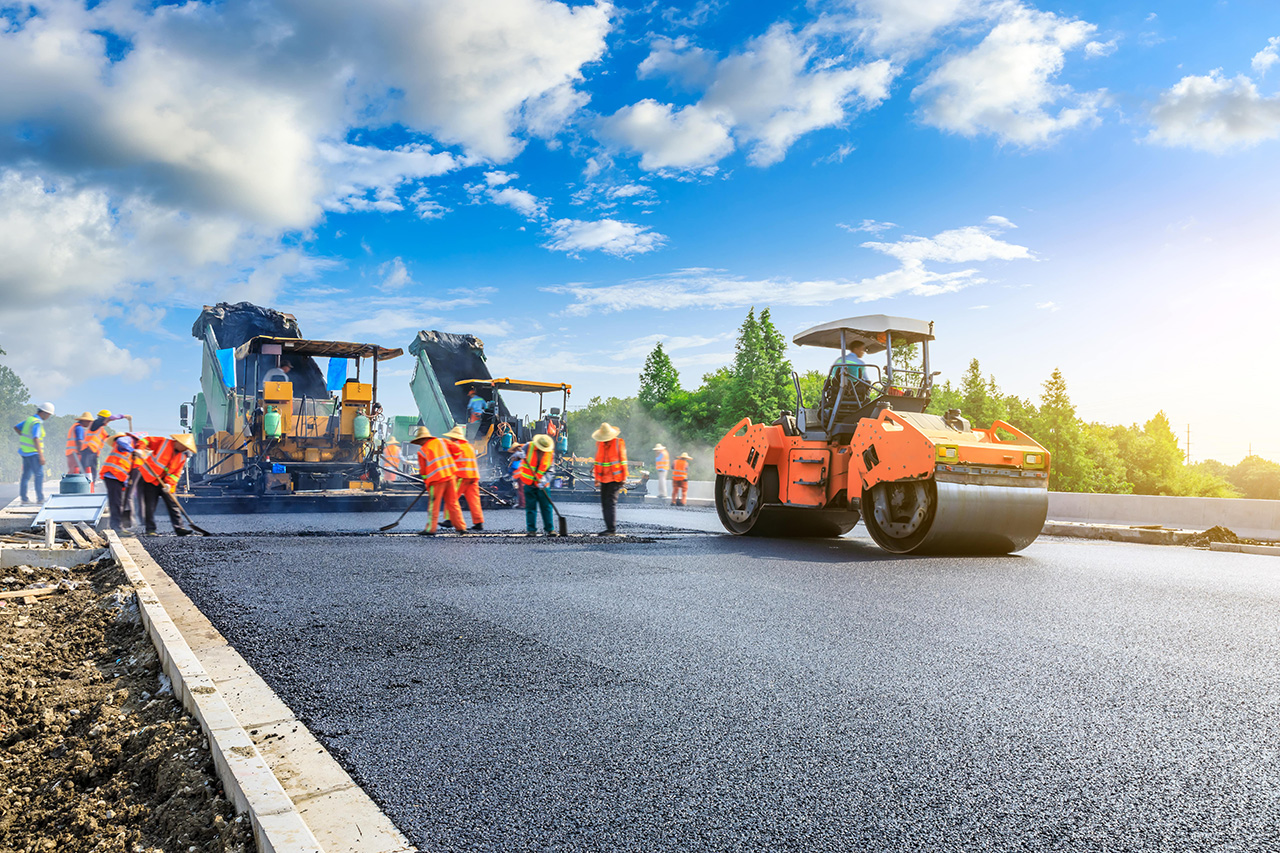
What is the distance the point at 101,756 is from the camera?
110 inches

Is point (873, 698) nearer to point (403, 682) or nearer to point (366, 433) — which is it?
point (403, 682)

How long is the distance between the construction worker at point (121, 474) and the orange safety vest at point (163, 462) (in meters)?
0.13

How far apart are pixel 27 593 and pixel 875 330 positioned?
25.4 feet

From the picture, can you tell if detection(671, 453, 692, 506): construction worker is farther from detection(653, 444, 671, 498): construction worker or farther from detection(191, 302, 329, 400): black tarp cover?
detection(191, 302, 329, 400): black tarp cover

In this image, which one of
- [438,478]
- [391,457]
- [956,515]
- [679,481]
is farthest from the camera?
[679,481]

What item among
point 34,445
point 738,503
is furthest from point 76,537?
point 738,503

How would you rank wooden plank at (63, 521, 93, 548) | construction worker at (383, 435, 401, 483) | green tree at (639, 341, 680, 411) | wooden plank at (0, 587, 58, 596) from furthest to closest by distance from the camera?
green tree at (639, 341, 680, 411), construction worker at (383, 435, 401, 483), wooden plank at (63, 521, 93, 548), wooden plank at (0, 587, 58, 596)

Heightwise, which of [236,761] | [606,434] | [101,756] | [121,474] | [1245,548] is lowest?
[1245,548]

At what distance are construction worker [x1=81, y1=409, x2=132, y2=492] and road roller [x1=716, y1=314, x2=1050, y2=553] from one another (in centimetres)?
912

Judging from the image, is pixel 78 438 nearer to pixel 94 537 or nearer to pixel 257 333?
pixel 257 333

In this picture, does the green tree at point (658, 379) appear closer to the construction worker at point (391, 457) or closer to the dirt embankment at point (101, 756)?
the construction worker at point (391, 457)

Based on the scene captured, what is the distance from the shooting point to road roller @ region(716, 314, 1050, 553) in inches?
305

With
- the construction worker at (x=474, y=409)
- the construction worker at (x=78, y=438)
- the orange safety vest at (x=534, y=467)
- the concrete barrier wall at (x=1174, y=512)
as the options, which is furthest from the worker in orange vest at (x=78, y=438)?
the concrete barrier wall at (x=1174, y=512)

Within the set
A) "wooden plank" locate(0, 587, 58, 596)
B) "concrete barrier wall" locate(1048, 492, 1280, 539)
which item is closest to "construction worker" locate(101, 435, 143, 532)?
"wooden plank" locate(0, 587, 58, 596)
